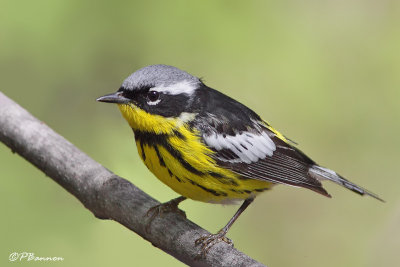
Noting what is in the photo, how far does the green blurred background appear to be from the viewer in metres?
5.27

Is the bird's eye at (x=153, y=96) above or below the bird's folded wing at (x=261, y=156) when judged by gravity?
below

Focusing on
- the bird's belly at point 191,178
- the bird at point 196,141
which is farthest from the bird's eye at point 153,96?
the bird's belly at point 191,178

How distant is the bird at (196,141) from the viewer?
3848mm

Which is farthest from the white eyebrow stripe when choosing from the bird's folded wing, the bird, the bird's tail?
the bird's tail

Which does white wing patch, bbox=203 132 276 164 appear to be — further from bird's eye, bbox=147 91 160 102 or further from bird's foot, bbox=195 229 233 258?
bird's foot, bbox=195 229 233 258

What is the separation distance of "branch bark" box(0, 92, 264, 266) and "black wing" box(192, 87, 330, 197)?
0.47 m

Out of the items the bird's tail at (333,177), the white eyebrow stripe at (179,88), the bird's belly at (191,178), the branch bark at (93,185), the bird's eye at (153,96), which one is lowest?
the branch bark at (93,185)

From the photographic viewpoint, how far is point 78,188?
13.3 ft

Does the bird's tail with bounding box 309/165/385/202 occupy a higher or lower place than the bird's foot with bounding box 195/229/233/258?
higher

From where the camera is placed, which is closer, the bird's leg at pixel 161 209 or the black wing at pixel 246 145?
the bird's leg at pixel 161 209

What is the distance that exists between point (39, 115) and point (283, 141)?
198 cm

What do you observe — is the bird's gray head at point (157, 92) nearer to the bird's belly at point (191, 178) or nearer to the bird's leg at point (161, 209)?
the bird's belly at point (191, 178)

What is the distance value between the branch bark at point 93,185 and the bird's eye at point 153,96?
54 cm

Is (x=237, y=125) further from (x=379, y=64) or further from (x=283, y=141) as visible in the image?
(x=379, y=64)
